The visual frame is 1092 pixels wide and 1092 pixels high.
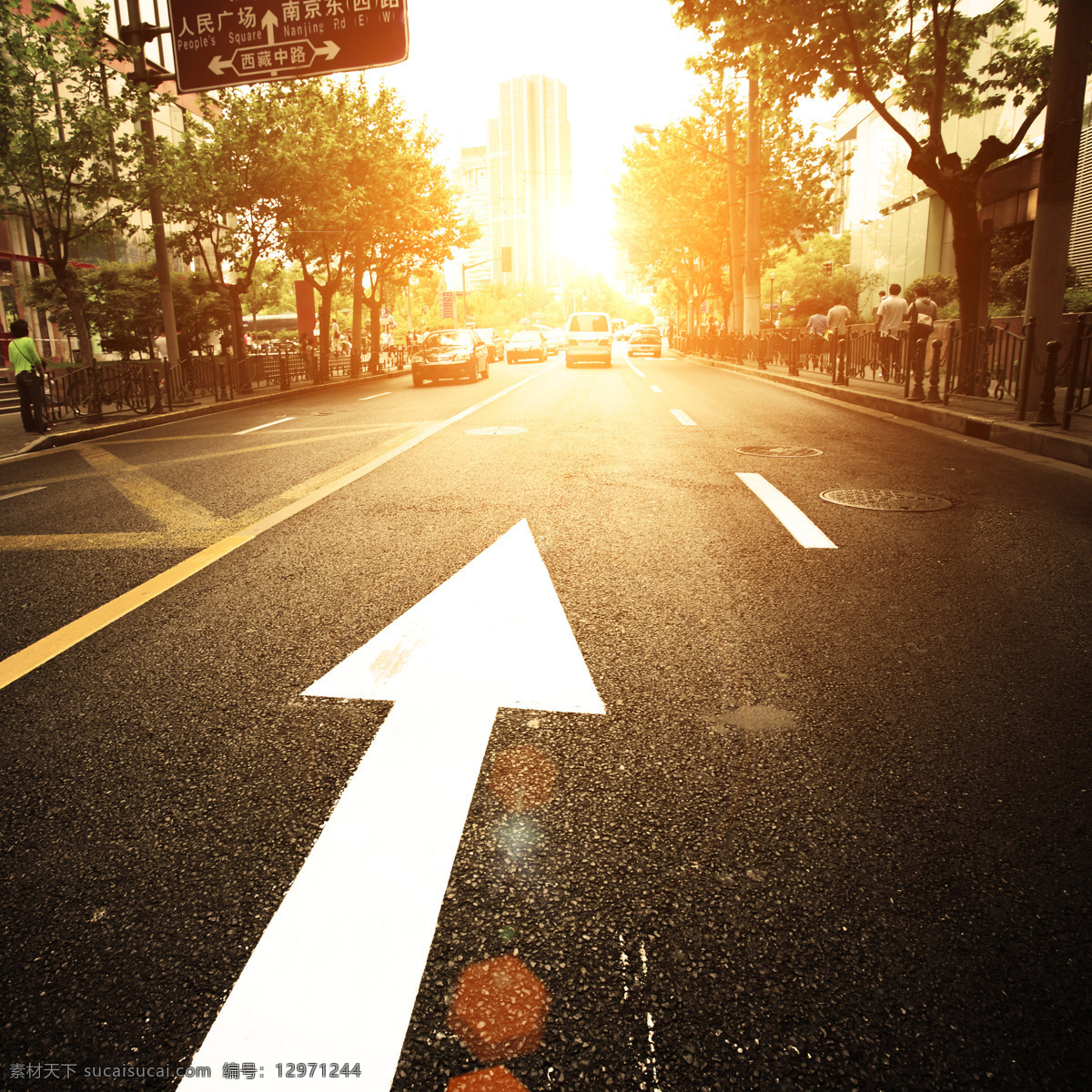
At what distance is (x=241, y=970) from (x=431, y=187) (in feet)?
114

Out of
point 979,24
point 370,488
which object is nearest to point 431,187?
point 979,24

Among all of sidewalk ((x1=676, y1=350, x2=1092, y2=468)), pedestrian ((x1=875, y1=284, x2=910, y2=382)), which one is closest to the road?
sidewalk ((x1=676, y1=350, x2=1092, y2=468))

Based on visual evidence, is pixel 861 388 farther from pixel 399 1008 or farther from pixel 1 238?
pixel 1 238

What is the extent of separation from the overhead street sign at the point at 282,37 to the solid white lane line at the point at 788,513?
1053cm

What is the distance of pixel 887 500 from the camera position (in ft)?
21.4

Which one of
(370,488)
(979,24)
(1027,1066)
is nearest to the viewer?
(1027,1066)

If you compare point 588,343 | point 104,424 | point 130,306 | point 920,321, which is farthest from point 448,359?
point 920,321

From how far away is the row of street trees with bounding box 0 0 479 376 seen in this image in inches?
611

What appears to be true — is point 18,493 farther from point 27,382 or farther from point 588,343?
point 588,343

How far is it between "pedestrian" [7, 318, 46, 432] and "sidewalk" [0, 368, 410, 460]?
10.4 inches

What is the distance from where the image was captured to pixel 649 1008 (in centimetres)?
157

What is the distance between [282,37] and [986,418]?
1252 centimetres

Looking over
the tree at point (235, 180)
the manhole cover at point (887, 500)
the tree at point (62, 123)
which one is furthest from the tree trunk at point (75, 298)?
the manhole cover at point (887, 500)

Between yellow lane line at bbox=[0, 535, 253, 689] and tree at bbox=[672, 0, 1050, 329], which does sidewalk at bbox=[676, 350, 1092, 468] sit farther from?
yellow lane line at bbox=[0, 535, 253, 689]
